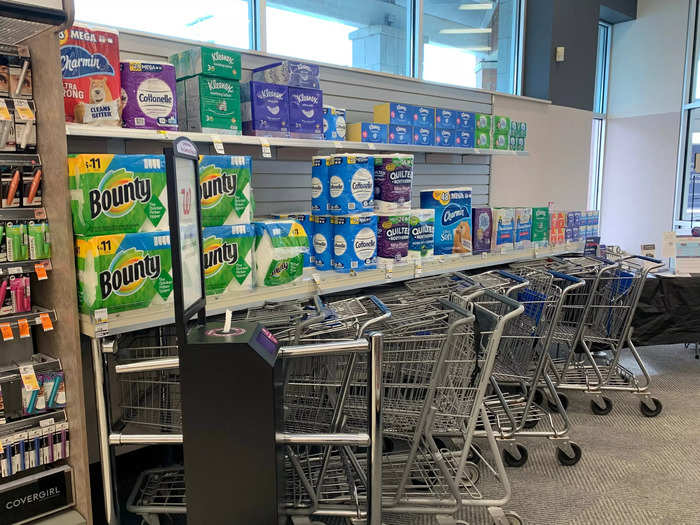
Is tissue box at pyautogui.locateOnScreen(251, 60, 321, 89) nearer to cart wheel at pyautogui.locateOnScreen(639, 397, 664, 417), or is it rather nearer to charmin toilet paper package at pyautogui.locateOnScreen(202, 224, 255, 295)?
charmin toilet paper package at pyautogui.locateOnScreen(202, 224, 255, 295)

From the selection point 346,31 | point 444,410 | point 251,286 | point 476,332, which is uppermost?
point 346,31

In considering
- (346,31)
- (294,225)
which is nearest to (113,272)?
(294,225)

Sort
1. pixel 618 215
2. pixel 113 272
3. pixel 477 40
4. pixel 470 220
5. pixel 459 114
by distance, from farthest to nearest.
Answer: pixel 618 215, pixel 477 40, pixel 459 114, pixel 470 220, pixel 113 272

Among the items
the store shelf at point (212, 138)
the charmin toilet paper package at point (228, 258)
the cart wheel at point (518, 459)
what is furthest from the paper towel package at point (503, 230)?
the charmin toilet paper package at point (228, 258)

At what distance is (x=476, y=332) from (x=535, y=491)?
1079mm

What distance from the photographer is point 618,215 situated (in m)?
8.09

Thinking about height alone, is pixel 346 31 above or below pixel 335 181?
above

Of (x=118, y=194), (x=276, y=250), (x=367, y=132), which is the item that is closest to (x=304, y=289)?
(x=276, y=250)

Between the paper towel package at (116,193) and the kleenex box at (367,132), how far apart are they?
1.69m

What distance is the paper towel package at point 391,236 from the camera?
315cm

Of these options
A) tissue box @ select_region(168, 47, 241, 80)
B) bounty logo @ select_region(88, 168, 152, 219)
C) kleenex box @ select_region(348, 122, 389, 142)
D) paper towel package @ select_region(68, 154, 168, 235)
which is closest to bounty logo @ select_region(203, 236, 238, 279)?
paper towel package @ select_region(68, 154, 168, 235)

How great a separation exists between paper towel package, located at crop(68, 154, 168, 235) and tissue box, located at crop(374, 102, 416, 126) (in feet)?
6.50

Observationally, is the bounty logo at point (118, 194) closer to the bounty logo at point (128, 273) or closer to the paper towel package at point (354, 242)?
the bounty logo at point (128, 273)

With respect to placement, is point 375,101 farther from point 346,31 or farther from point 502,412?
point 502,412
